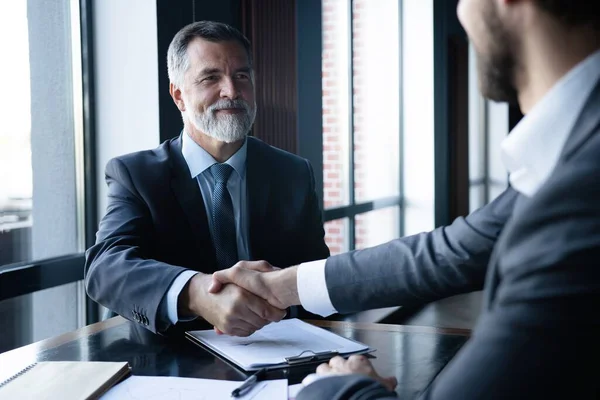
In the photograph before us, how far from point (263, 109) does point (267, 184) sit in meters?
1.32

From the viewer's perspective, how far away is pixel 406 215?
711 centimetres

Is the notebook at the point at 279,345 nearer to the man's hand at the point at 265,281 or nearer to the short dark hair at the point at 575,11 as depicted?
the man's hand at the point at 265,281

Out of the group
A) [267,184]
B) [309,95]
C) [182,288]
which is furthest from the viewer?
[309,95]

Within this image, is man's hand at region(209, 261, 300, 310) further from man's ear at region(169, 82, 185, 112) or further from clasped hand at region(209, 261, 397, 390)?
man's ear at region(169, 82, 185, 112)

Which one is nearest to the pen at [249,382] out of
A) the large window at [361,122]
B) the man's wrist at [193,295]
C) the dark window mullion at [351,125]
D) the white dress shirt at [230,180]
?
the man's wrist at [193,295]

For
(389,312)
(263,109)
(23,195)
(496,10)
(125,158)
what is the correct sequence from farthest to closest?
(389,312) < (263,109) < (23,195) < (125,158) < (496,10)

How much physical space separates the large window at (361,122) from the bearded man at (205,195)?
254cm

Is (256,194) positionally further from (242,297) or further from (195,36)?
(242,297)

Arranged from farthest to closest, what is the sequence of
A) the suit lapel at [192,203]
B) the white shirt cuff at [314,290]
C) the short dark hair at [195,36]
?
the short dark hair at [195,36]
the suit lapel at [192,203]
the white shirt cuff at [314,290]

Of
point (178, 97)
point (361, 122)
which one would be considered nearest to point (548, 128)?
point (178, 97)

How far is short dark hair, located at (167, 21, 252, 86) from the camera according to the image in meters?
2.55

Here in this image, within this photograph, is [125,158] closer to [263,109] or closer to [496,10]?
Answer: [263,109]

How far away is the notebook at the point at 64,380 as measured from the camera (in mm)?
1225

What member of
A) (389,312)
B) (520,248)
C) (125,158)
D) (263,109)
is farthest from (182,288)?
(389,312)
